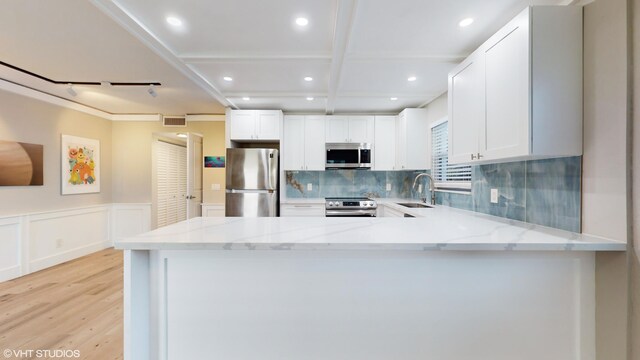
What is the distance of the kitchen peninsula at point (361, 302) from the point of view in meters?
1.45

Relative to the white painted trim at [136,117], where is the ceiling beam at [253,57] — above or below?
above

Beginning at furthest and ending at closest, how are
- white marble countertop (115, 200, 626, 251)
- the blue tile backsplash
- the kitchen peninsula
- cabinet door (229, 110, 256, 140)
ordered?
cabinet door (229, 110, 256, 140)
the blue tile backsplash
the kitchen peninsula
white marble countertop (115, 200, 626, 251)

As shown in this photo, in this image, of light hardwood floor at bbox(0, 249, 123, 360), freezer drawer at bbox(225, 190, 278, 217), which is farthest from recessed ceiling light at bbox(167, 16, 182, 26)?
light hardwood floor at bbox(0, 249, 123, 360)

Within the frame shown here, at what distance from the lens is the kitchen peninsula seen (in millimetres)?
1447

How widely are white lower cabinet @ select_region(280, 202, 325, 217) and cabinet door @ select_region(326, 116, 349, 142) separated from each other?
1.10 m

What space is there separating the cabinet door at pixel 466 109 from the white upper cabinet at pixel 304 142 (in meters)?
2.35

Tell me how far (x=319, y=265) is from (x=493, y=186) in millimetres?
1795

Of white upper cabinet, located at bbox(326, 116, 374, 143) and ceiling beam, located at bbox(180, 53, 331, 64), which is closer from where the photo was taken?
ceiling beam, located at bbox(180, 53, 331, 64)

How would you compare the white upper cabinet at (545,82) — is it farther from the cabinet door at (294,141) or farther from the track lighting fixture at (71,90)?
the track lighting fixture at (71,90)

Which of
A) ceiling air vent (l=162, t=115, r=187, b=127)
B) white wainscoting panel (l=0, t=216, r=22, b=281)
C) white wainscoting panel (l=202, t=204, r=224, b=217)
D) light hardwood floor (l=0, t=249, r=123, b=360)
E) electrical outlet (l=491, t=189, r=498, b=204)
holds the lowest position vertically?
light hardwood floor (l=0, t=249, r=123, b=360)

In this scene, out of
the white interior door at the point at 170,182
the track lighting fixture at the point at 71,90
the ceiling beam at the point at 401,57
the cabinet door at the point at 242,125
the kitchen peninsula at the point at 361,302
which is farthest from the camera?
the white interior door at the point at 170,182

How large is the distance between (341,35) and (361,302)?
194cm

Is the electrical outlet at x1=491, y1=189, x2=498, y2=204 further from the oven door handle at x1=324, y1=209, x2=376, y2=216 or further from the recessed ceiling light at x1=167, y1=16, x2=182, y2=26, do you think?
the recessed ceiling light at x1=167, y1=16, x2=182, y2=26

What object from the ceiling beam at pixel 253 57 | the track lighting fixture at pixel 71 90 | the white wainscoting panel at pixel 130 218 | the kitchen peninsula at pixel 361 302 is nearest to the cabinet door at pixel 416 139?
the ceiling beam at pixel 253 57
